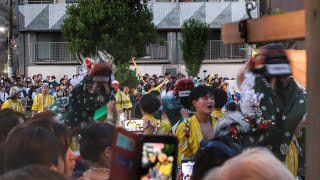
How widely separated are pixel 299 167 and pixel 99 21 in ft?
75.5

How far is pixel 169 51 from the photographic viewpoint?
34.5 metres

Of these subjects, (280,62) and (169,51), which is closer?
(280,62)

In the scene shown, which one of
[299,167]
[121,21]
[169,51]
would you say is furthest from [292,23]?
[169,51]

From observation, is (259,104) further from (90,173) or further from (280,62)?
(90,173)

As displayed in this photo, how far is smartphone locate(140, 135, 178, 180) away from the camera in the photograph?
201 cm

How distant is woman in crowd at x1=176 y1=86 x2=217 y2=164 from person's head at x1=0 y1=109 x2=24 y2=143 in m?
1.35

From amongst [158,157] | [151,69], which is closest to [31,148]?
[158,157]

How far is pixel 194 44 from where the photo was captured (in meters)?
30.6

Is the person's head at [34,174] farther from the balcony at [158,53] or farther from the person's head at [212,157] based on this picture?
the balcony at [158,53]

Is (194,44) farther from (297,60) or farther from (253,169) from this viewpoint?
(253,169)

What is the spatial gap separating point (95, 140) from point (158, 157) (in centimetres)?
165

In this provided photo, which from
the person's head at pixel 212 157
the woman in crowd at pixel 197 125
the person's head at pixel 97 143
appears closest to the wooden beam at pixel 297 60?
the person's head at pixel 212 157

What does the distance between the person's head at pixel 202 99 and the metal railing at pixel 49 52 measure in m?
29.2

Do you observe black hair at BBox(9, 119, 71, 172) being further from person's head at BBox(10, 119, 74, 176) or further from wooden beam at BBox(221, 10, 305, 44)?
wooden beam at BBox(221, 10, 305, 44)
